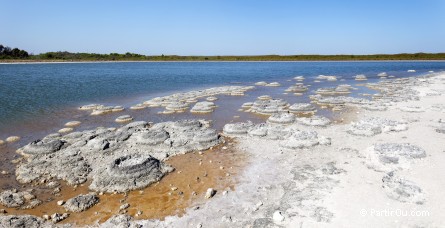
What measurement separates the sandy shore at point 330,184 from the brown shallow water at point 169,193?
0.28 ft

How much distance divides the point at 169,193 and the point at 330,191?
386cm

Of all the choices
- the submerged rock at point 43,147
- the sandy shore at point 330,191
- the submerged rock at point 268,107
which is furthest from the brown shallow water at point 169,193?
the submerged rock at point 268,107

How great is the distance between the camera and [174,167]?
360 inches

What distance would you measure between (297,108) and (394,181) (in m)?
9.97

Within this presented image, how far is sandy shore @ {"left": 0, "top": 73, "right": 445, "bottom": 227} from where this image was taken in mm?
6070

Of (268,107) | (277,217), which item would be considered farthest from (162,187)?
(268,107)

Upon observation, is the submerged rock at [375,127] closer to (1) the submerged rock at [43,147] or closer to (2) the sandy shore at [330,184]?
(2) the sandy shore at [330,184]

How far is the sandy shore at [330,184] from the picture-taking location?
19.9 feet

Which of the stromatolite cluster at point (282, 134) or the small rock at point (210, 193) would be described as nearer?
the small rock at point (210, 193)

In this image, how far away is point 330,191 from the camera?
277 inches

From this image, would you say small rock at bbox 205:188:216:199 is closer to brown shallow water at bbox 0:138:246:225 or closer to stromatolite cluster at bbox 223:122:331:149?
brown shallow water at bbox 0:138:246:225

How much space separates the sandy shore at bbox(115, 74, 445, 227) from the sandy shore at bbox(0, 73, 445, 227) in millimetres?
19

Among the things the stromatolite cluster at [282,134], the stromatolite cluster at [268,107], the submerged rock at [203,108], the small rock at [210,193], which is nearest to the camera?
the small rock at [210,193]

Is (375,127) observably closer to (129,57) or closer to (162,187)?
(162,187)
